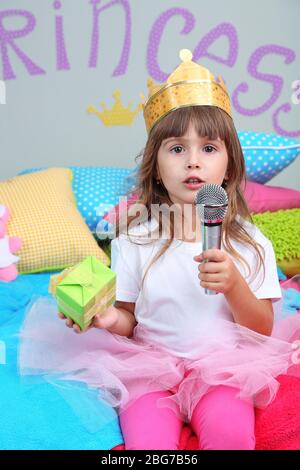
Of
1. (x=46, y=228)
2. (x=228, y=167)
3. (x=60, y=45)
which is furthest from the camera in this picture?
(x=60, y=45)

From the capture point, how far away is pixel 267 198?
5.46 feet

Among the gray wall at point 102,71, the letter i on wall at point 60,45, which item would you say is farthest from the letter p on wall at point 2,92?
the letter i on wall at point 60,45

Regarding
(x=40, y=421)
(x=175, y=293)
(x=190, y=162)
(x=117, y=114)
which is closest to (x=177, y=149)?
(x=190, y=162)

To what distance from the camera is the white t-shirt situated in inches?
36.5

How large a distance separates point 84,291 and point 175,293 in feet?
0.83

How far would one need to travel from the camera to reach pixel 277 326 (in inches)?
41.1

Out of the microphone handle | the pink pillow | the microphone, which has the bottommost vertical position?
the pink pillow

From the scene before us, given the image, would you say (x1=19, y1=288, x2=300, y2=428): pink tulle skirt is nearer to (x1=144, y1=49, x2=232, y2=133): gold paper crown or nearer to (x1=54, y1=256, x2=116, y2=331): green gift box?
(x1=54, y1=256, x2=116, y2=331): green gift box

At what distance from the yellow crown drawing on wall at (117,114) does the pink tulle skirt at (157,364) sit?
52.6 inches

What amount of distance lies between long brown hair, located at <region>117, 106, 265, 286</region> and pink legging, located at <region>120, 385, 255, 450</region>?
28cm

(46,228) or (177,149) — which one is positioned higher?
(177,149)

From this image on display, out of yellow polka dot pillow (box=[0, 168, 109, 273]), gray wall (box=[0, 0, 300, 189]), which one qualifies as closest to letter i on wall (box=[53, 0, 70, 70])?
gray wall (box=[0, 0, 300, 189])

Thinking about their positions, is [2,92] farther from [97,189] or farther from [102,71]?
[97,189]
